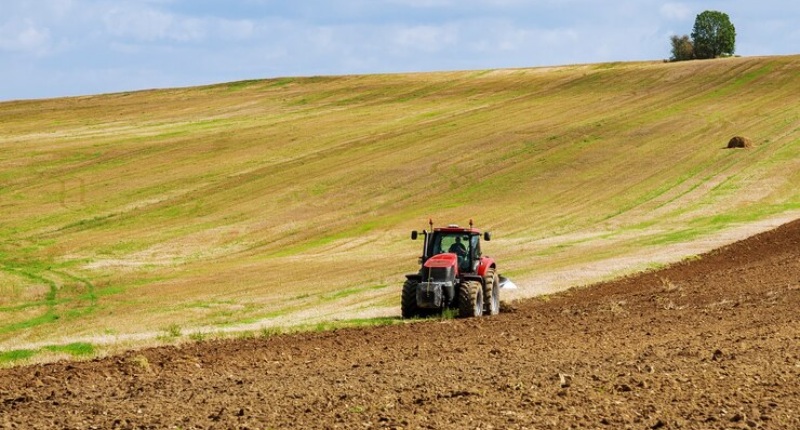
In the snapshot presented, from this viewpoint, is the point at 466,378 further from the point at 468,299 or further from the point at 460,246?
the point at 460,246

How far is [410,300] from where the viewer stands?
22188mm

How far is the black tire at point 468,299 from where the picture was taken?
2159 centimetres

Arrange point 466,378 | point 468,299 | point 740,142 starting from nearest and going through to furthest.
Result: point 466,378 < point 468,299 < point 740,142

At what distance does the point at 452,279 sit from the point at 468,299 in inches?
25.5

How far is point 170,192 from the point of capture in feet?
163

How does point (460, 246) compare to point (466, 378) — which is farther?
point (460, 246)

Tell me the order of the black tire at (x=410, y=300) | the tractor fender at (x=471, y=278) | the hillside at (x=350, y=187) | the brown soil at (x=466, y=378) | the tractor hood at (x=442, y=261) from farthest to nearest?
the hillside at (x=350, y=187), the tractor fender at (x=471, y=278), the black tire at (x=410, y=300), the tractor hood at (x=442, y=261), the brown soil at (x=466, y=378)

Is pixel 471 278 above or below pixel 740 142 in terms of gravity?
below

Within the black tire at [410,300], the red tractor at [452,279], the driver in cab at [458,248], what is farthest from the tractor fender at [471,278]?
the black tire at [410,300]

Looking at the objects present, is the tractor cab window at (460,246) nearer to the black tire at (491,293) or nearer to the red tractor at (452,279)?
the red tractor at (452,279)

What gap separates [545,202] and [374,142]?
15.1m

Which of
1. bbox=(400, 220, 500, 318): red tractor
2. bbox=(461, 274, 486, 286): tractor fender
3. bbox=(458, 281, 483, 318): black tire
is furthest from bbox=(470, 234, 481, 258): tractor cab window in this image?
bbox=(458, 281, 483, 318): black tire

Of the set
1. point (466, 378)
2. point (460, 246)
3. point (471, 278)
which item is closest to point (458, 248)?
point (460, 246)

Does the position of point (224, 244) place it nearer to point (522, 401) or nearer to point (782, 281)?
point (782, 281)
